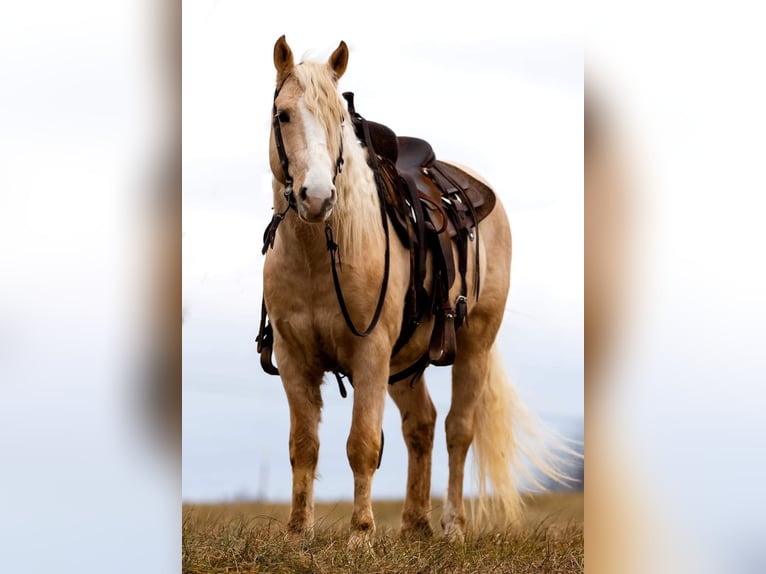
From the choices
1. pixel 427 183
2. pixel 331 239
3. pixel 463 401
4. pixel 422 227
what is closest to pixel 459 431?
pixel 463 401

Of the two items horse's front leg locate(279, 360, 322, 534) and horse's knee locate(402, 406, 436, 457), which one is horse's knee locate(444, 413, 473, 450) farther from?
horse's front leg locate(279, 360, 322, 534)

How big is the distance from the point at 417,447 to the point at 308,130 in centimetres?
147

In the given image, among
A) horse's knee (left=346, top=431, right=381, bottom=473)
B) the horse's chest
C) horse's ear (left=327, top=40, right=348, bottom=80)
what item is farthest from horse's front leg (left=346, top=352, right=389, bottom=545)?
horse's ear (left=327, top=40, right=348, bottom=80)

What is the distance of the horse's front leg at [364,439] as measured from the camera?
13.5 ft

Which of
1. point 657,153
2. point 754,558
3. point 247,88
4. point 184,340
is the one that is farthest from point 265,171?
point 754,558

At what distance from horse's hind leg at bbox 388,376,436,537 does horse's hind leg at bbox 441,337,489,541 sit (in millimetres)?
89

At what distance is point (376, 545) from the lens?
13.7 ft

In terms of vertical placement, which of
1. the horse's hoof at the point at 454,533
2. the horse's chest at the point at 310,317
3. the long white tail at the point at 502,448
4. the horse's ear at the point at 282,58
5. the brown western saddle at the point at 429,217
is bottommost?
the horse's hoof at the point at 454,533

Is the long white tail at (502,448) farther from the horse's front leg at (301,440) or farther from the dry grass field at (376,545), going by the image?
the horse's front leg at (301,440)

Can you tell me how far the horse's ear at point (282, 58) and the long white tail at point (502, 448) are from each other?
1495mm

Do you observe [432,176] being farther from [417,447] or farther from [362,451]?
[362,451]

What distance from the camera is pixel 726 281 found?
4.55m

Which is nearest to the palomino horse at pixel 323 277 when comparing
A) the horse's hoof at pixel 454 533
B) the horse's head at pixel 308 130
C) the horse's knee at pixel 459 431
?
the horse's head at pixel 308 130

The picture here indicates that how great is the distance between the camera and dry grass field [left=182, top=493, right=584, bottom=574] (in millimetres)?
4117
